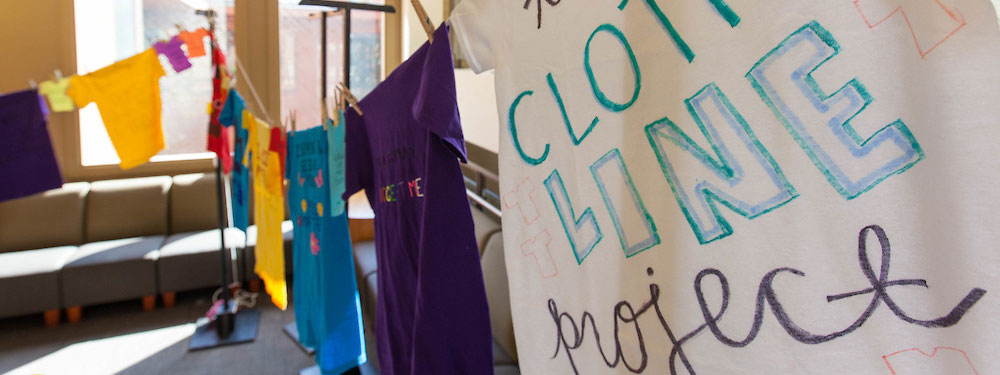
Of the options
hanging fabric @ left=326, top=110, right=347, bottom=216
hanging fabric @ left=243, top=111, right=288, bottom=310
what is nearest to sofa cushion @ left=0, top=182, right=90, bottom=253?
hanging fabric @ left=243, top=111, right=288, bottom=310

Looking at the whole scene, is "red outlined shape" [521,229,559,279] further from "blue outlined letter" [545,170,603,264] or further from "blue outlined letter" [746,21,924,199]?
"blue outlined letter" [746,21,924,199]

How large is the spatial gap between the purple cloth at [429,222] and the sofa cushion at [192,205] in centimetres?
305

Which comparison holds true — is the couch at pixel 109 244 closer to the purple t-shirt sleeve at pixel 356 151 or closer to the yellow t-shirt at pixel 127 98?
the yellow t-shirt at pixel 127 98

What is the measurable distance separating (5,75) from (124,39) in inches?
27.3

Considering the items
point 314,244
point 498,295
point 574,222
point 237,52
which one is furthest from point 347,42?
point 237,52

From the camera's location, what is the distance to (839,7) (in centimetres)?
44

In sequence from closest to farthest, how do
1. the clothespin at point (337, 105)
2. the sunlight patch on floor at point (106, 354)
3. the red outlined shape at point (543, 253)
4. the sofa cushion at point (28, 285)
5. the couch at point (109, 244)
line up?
the red outlined shape at point (543, 253) < the clothespin at point (337, 105) < the sunlight patch on floor at point (106, 354) < the sofa cushion at point (28, 285) < the couch at point (109, 244)

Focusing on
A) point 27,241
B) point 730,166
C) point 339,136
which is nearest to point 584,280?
point 730,166

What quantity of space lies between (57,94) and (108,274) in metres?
1.45

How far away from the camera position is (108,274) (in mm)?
3221

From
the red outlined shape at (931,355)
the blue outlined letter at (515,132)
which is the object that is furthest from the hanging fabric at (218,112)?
the red outlined shape at (931,355)

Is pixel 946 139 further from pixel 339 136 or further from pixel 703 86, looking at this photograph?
pixel 339 136

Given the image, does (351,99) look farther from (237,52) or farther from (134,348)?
(237,52)

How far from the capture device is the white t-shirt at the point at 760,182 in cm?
40
